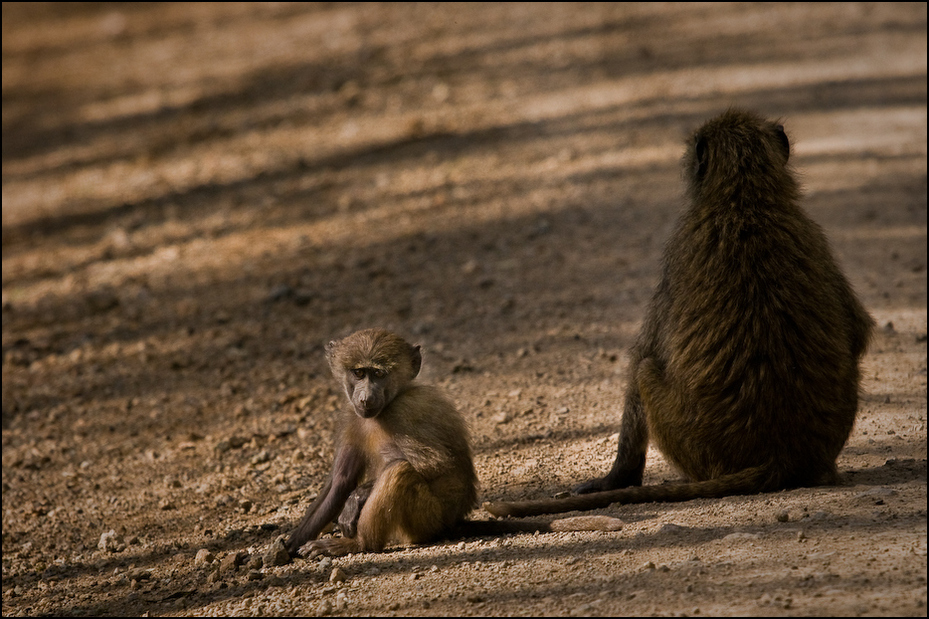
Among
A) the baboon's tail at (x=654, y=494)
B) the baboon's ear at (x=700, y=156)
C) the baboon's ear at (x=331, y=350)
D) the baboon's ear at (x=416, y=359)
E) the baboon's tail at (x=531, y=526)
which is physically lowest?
the baboon's tail at (x=531, y=526)

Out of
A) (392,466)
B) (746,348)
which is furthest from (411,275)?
(746,348)

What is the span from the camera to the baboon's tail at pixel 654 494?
4.92 meters

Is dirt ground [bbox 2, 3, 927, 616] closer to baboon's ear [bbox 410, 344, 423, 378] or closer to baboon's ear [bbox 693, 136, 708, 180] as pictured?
baboon's ear [bbox 410, 344, 423, 378]

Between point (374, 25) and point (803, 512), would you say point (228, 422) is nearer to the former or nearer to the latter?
point (803, 512)

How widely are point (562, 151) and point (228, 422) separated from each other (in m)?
→ 6.11

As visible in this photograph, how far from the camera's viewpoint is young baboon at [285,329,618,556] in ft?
16.2

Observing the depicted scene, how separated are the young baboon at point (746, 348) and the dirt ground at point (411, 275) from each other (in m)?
0.26

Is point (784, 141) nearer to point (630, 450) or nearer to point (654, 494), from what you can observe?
point (630, 450)

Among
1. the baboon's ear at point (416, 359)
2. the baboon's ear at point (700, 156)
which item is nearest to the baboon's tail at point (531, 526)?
the baboon's ear at point (416, 359)

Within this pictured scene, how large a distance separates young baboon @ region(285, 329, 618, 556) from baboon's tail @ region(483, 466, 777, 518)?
112 mm

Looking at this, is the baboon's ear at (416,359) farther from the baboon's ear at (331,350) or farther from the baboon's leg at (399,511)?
the baboon's leg at (399,511)

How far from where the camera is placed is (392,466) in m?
4.96

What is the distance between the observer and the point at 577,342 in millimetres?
7855

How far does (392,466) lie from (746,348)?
1.79 m
